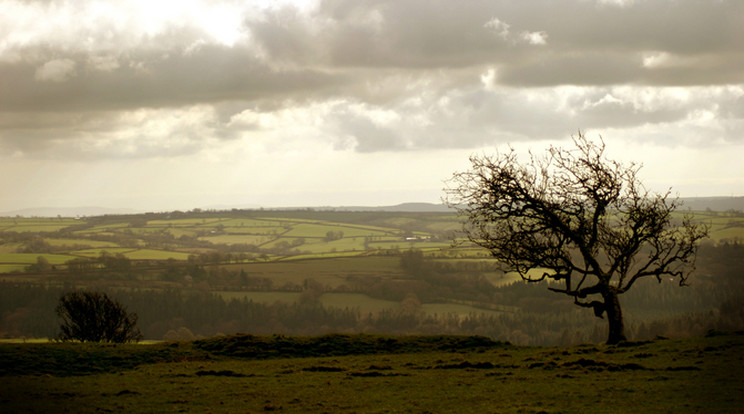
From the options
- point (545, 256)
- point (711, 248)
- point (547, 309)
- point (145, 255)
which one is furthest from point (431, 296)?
point (545, 256)

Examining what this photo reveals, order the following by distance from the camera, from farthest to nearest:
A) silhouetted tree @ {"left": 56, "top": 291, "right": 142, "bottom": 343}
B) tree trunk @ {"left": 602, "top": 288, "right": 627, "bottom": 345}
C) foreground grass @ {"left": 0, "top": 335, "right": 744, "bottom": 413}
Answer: silhouetted tree @ {"left": 56, "top": 291, "right": 142, "bottom": 343}, tree trunk @ {"left": 602, "top": 288, "right": 627, "bottom": 345}, foreground grass @ {"left": 0, "top": 335, "right": 744, "bottom": 413}

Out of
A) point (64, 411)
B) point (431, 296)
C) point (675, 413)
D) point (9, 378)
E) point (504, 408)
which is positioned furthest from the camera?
point (431, 296)

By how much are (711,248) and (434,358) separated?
458 ft

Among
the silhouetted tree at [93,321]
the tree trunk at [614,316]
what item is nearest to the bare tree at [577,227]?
the tree trunk at [614,316]

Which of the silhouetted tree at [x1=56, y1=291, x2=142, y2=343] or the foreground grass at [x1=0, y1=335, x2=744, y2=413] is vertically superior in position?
the foreground grass at [x1=0, y1=335, x2=744, y2=413]

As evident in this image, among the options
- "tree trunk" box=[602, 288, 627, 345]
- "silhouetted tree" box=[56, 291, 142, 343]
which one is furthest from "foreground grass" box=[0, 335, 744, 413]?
"silhouetted tree" box=[56, 291, 142, 343]

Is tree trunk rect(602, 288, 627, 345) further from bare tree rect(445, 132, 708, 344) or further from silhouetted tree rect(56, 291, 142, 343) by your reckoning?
silhouetted tree rect(56, 291, 142, 343)

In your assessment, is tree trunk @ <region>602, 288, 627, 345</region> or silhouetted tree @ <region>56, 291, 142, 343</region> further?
silhouetted tree @ <region>56, 291, 142, 343</region>

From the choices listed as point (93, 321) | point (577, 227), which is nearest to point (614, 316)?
point (577, 227)

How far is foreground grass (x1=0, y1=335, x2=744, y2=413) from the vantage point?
1898 cm

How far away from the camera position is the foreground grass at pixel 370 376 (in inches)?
747

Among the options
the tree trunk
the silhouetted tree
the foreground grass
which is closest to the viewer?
the foreground grass

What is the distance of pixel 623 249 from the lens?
3269 centimetres

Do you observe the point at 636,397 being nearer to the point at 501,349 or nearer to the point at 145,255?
the point at 501,349
